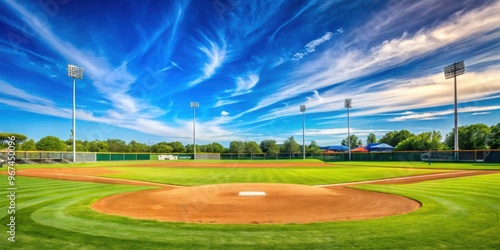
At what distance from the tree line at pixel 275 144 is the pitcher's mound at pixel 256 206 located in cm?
5171

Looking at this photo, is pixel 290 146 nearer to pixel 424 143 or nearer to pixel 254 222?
pixel 424 143

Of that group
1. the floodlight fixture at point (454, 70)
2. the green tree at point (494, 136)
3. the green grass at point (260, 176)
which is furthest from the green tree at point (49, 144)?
the green tree at point (494, 136)

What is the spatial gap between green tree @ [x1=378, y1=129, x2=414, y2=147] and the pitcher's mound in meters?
131

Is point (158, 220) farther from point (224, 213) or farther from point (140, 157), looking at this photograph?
point (140, 157)

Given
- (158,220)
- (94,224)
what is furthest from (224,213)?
(94,224)

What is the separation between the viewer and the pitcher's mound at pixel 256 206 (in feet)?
27.6

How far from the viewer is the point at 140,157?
71250 mm

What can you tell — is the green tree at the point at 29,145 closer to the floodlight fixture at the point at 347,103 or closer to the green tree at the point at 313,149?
the green tree at the point at 313,149

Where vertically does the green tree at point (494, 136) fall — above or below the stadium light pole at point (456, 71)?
below

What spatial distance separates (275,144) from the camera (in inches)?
3846

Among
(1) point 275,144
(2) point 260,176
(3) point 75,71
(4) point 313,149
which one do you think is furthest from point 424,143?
(3) point 75,71

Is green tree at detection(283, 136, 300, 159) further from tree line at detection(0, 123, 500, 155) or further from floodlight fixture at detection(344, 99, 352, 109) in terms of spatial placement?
floodlight fixture at detection(344, 99, 352, 109)

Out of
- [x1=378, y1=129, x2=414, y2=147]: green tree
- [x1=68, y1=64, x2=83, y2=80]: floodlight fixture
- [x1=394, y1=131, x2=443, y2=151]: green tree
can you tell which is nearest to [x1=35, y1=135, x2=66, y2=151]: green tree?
[x1=68, y1=64, x2=83, y2=80]: floodlight fixture

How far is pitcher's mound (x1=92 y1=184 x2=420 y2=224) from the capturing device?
8.42 m
